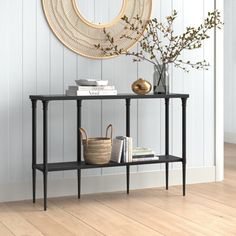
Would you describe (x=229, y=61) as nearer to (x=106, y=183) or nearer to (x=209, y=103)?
(x=209, y=103)

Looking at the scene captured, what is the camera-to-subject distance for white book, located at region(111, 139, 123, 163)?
13.6 ft

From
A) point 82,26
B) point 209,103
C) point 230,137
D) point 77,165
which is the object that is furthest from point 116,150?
point 230,137

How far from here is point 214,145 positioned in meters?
4.97

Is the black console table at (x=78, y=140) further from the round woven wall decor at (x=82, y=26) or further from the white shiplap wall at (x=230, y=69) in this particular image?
the white shiplap wall at (x=230, y=69)

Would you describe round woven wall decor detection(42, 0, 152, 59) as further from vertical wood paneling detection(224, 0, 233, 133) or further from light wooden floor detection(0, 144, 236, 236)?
vertical wood paneling detection(224, 0, 233, 133)

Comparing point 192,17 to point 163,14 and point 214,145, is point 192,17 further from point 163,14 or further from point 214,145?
point 214,145

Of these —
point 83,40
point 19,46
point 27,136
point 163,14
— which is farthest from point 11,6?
point 163,14

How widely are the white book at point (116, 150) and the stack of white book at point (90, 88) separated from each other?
349 millimetres

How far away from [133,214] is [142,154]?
62 centimetres

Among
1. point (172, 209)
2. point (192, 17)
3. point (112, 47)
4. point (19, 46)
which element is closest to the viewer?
point (172, 209)

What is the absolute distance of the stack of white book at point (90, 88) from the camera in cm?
403

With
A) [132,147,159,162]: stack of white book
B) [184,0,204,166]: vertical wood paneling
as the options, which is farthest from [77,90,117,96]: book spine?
[184,0,204,166]: vertical wood paneling

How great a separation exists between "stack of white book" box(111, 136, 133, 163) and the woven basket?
0.09 metres

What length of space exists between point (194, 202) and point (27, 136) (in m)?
1.27
